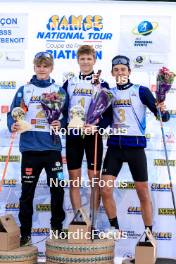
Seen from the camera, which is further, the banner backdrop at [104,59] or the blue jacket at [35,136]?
the banner backdrop at [104,59]

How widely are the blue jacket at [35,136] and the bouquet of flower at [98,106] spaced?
0.24 m

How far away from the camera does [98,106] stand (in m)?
5.17

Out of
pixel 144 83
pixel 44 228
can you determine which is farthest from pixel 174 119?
pixel 44 228

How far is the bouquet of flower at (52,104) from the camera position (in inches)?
202

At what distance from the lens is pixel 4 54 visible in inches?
221

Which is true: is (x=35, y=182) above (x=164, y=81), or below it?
below

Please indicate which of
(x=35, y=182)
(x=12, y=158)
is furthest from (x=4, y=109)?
(x=35, y=182)

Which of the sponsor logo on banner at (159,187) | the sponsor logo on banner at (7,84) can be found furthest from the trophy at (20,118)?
the sponsor logo on banner at (159,187)

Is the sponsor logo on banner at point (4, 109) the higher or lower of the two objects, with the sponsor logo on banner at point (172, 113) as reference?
higher

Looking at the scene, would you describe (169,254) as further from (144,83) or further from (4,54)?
(4,54)

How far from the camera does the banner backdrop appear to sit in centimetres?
554

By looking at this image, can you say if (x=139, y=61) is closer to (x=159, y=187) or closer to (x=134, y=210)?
(x=159, y=187)

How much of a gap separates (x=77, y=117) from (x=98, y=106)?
0.20 meters

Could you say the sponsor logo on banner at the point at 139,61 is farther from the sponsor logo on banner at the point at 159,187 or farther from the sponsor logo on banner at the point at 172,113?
the sponsor logo on banner at the point at 159,187
